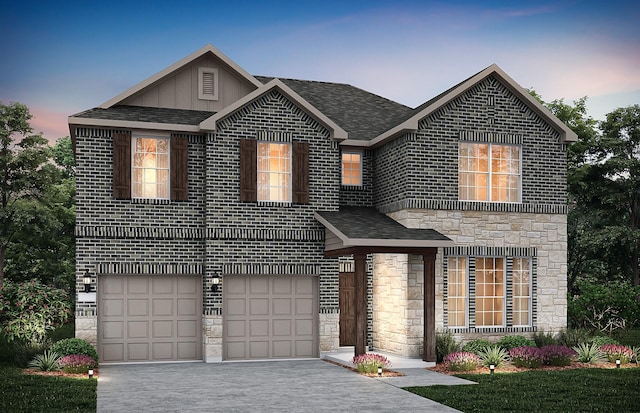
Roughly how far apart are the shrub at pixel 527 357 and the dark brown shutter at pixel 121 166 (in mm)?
10630

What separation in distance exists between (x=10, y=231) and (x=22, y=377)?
18939mm

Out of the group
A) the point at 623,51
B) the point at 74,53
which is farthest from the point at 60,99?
the point at 623,51

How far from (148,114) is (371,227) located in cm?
683

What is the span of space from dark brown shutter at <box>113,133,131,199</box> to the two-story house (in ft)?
0.10

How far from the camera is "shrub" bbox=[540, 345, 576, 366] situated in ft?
61.0

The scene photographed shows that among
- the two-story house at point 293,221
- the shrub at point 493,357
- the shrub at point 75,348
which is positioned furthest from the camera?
the two-story house at point 293,221

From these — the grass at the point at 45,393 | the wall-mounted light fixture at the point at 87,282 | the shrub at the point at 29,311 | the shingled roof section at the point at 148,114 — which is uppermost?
the shingled roof section at the point at 148,114

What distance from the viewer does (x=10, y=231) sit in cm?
3331

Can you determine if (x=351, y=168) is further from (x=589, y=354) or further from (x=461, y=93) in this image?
(x=589, y=354)

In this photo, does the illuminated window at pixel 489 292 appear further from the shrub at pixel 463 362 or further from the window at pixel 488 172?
the shrub at pixel 463 362

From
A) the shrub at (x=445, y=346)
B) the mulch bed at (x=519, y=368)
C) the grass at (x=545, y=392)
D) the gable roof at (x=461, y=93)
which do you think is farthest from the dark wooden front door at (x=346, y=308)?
the grass at (x=545, y=392)

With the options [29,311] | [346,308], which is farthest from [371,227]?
[29,311]

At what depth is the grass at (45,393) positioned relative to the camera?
→ 1279cm

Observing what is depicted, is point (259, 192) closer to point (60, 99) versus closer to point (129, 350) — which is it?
point (129, 350)
